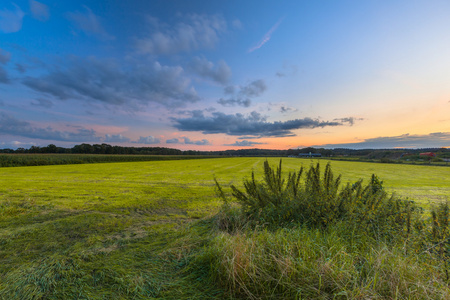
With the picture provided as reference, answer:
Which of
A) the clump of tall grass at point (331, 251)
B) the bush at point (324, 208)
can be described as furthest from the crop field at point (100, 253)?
the bush at point (324, 208)

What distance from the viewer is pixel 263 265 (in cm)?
265

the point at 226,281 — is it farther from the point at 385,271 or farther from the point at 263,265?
the point at 385,271

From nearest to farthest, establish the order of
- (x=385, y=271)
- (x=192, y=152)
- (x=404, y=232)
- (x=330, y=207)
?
(x=385, y=271) → (x=404, y=232) → (x=330, y=207) → (x=192, y=152)

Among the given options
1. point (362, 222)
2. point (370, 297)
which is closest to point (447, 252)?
point (362, 222)

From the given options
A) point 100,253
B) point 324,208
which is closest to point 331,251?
point 324,208

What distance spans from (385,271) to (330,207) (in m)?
1.97

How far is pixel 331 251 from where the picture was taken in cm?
298

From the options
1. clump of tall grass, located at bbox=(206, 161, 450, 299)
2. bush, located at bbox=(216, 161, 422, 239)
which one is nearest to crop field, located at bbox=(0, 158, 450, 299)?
clump of tall grass, located at bbox=(206, 161, 450, 299)

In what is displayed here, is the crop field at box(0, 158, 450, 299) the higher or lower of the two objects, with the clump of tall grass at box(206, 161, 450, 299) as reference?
lower

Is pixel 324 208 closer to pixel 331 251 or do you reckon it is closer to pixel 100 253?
pixel 331 251

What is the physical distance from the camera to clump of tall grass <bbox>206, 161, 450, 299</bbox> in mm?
2230

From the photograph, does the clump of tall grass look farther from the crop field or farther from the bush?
the crop field

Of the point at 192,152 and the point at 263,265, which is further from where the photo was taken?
the point at 192,152

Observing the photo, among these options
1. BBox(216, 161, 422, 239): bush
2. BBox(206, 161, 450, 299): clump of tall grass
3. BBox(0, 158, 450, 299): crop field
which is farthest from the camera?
BBox(216, 161, 422, 239): bush
